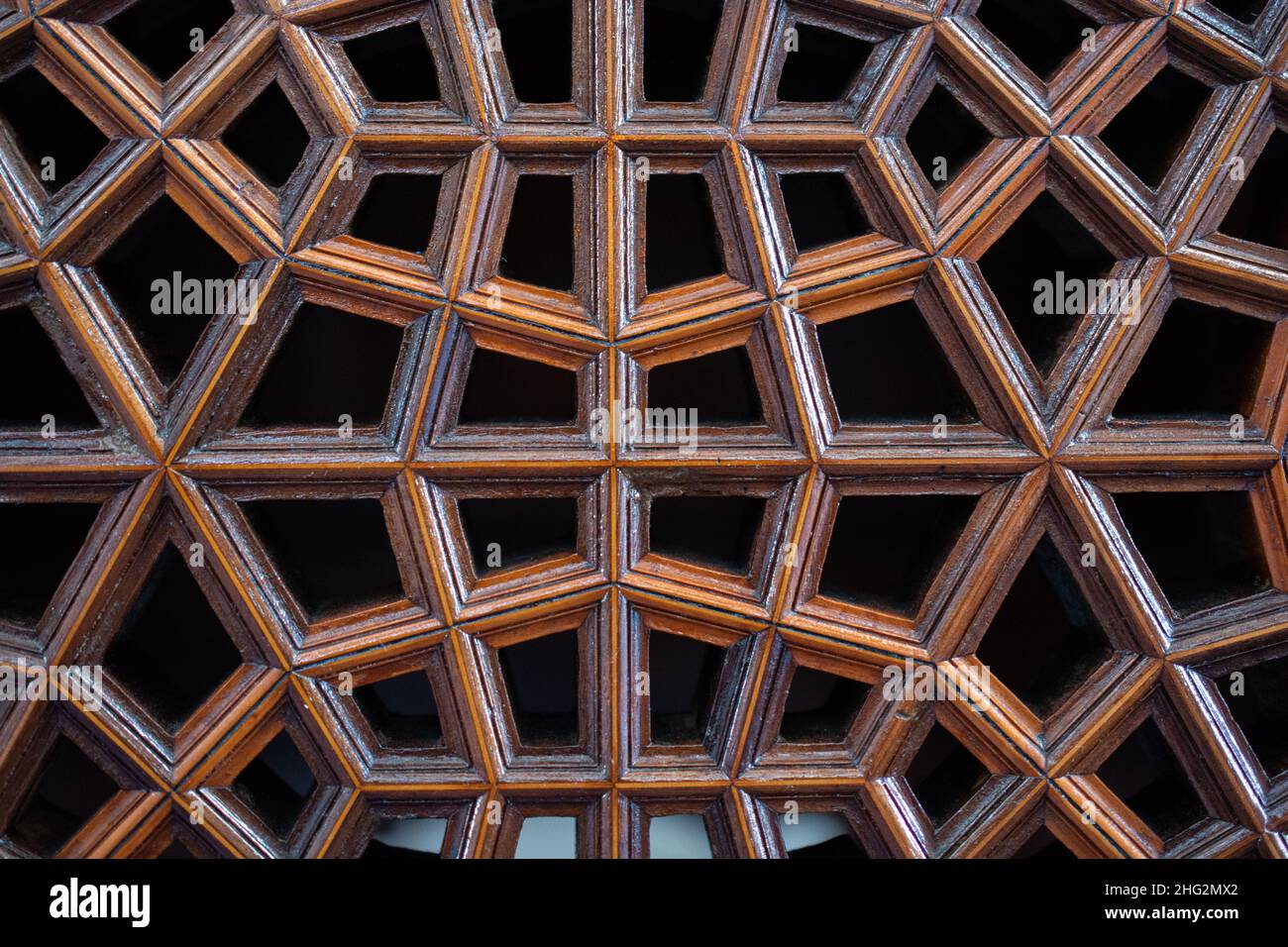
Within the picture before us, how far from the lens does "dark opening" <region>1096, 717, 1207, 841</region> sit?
889 mm

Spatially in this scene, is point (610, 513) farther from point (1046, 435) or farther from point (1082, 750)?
point (1082, 750)

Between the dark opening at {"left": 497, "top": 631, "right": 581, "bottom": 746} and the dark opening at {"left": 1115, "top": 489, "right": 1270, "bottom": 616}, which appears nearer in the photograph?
the dark opening at {"left": 1115, "top": 489, "right": 1270, "bottom": 616}

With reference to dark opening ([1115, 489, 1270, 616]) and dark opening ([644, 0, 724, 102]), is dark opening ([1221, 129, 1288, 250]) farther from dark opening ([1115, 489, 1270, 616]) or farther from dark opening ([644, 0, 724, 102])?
dark opening ([644, 0, 724, 102])

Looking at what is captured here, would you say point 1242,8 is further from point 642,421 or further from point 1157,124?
point 642,421

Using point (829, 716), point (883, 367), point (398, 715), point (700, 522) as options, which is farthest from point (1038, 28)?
point (398, 715)

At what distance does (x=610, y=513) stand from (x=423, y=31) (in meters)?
0.49

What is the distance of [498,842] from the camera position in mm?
855

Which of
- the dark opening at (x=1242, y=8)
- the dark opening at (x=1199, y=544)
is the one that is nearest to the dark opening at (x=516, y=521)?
the dark opening at (x=1199, y=544)

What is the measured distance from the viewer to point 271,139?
0.93 m

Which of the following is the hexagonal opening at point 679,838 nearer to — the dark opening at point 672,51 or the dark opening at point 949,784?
the dark opening at point 949,784

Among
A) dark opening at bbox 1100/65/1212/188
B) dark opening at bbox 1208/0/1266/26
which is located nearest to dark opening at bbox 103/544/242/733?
dark opening at bbox 1100/65/1212/188

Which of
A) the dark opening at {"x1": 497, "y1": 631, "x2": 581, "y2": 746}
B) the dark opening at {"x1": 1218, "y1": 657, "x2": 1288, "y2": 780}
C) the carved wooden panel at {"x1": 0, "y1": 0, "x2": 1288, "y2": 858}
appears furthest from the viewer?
the dark opening at {"x1": 497, "y1": 631, "x2": 581, "y2": 746}

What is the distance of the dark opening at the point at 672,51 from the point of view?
0.89 meters

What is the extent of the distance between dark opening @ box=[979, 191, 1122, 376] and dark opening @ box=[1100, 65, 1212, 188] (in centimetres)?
9
